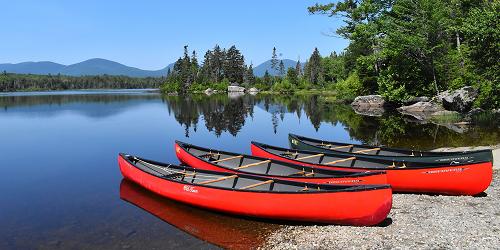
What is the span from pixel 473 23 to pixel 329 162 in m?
21.5

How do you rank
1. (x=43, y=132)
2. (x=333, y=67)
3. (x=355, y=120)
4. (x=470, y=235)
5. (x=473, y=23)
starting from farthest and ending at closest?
(x=333, y=67) < (x=355, y=120) < (x=43, y=132) < (x=473, y=23) < (x=470, y=235)

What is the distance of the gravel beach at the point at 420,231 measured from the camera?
37.9ft

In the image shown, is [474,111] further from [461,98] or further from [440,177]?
[440,177]

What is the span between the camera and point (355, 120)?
49031mm

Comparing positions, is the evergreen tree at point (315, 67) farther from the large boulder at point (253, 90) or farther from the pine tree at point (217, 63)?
the pine tree at point (217, 63)

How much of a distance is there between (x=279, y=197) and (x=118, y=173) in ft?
45.8

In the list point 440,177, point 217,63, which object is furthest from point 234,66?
point 440,177

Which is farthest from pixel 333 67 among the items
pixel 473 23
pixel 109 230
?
pixel 109 230

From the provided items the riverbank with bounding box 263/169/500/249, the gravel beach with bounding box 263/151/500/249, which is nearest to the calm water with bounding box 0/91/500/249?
the riverbank with bounding box 263/169/500/249

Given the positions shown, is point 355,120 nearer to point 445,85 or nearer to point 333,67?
point 445,85

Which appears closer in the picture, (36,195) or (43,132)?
(36,195)

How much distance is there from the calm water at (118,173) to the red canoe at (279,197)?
66 centimetres

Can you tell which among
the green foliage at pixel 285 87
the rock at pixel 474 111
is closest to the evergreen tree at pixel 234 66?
the green foliage at pixel 285 87

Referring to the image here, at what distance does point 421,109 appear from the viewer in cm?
5344
